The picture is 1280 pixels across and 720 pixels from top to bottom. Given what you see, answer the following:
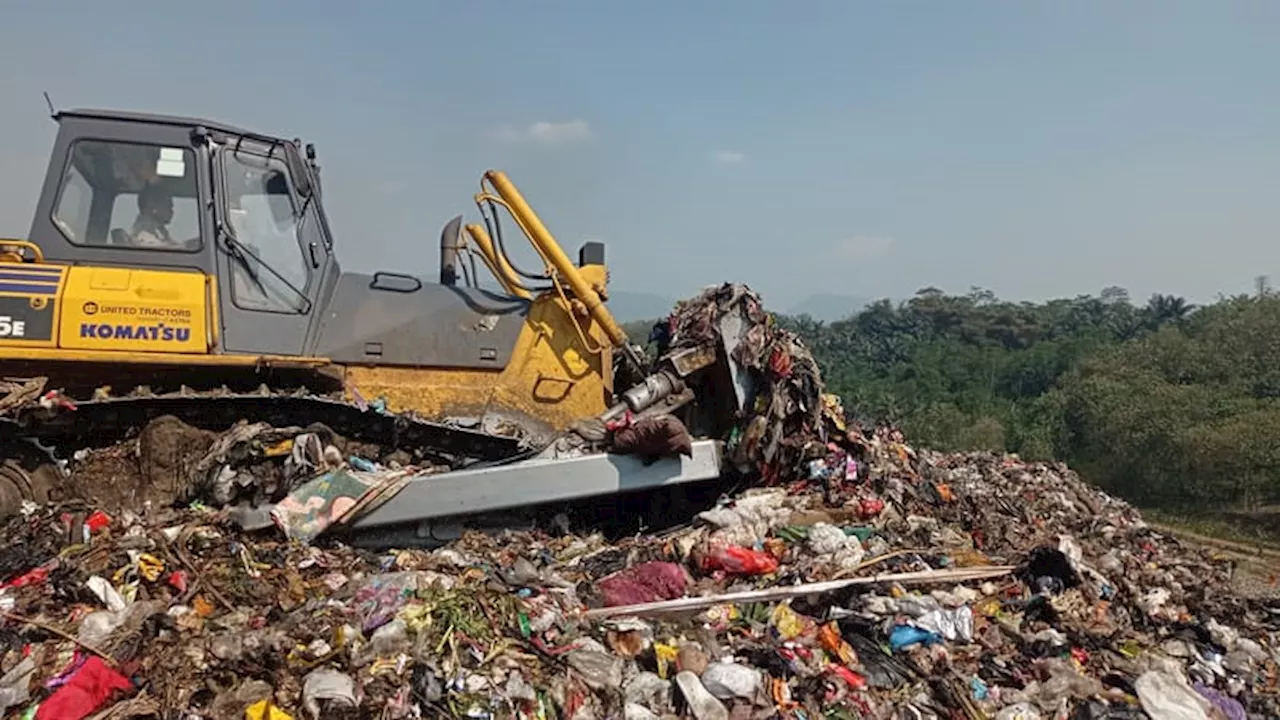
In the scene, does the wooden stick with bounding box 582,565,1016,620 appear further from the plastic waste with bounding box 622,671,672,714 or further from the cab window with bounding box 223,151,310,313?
the cab window with bounding box 223,151,310,313

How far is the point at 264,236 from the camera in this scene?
5.52 m

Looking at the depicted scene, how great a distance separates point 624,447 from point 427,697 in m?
2.22

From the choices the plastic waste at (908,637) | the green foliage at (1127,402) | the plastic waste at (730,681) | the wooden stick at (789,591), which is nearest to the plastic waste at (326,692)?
the wooden stick at (789,591)

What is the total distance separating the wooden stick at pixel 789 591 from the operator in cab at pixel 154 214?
10.2 ft

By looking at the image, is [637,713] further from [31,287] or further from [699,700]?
[31,287]

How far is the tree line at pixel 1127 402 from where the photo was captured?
15.1 meters

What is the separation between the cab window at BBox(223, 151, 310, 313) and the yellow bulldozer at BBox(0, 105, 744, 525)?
10 mm

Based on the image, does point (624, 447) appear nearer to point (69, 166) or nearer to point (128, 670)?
point (128, 670)

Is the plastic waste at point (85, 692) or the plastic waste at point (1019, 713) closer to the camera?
the plastic waste at point (85, 692)

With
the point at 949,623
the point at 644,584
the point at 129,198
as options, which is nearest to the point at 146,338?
the point at 129,198

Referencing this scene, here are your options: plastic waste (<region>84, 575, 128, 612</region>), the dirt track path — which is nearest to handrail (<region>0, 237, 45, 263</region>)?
plastic waste (<region>84, 575, 128, 612</region>)

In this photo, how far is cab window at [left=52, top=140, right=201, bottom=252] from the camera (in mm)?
5188

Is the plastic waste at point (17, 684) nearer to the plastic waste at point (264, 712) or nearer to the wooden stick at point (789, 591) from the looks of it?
the plastic waste at point (264, 712)

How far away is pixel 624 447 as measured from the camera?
210 inches
